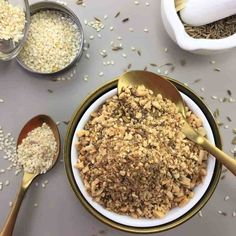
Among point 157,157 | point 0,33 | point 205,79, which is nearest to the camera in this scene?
point 157,157

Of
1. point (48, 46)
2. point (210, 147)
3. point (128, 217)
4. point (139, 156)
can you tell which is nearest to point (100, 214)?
point (128, 217)

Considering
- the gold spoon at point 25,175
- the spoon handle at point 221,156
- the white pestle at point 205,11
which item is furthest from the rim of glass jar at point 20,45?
the spoon handle at point 221,156

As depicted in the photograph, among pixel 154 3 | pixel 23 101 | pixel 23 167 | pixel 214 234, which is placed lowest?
pixel 214 234

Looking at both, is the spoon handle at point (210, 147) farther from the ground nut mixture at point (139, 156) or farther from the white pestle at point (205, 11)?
the white pestle at point (205, 11)

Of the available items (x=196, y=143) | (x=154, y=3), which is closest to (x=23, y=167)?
(x=196, y=143)

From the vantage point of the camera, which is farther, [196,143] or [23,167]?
[23,167]

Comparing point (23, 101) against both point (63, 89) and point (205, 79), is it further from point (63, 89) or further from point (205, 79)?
point (205, 79)

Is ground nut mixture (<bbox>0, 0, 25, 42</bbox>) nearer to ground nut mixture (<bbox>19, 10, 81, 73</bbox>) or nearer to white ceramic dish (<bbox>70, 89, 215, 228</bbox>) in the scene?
ground nut mixture (<bbox>19, 10, 81, 73</bbox>)
